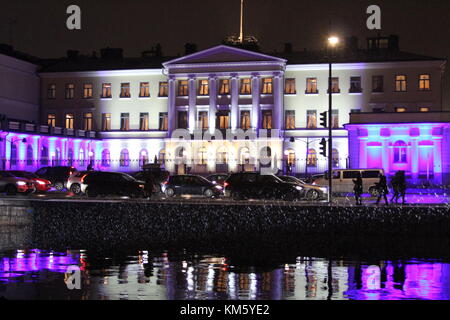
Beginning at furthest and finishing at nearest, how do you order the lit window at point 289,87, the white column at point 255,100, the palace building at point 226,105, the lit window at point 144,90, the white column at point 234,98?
the lit window at point 144,90 → the lit window at point 289,87 → the white column at point 234,98 → the white column at point 255,100 → the palace building at point 226,105

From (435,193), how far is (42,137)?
39403 millimetres

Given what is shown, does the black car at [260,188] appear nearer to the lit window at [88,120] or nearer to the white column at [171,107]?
the white column at [171,107]

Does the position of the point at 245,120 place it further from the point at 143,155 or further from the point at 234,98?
the point at 143,155

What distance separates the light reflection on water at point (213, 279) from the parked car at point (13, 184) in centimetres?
1858

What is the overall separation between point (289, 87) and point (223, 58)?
7865 mm

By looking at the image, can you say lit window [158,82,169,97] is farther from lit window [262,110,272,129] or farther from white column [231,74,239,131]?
lit window [262,110,272,129]

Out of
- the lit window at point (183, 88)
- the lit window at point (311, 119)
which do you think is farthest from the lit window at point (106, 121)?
the lit window at point (311, 119)

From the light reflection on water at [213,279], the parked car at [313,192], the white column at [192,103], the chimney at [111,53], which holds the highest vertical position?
the chimney at [111,53]

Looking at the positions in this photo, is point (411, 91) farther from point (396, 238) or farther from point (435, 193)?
point (396, 238)

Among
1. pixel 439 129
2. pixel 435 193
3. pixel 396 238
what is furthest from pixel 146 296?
pixel 439 129

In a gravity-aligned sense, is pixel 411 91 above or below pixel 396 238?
above

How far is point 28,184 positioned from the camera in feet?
144

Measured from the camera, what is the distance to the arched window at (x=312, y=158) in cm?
7506

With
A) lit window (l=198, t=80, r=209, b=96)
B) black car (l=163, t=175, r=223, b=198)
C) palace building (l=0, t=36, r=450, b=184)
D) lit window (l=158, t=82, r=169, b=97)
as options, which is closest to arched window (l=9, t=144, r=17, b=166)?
palace building (l=0, t=36, r=450, b=184)
